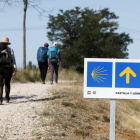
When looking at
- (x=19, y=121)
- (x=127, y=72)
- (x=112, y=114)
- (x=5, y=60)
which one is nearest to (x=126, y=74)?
(x=127, y=72)

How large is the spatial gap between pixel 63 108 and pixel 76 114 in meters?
0.49

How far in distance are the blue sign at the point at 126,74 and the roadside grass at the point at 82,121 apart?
1634mm

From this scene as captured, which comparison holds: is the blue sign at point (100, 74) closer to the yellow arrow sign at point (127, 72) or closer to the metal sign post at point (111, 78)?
the metal sign post at point (111, 78)

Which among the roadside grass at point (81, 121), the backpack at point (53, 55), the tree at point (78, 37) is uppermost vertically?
the tree at point (78, 37)

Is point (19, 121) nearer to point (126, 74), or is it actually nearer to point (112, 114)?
point (112, 114)

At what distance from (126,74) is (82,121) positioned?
8.56ft

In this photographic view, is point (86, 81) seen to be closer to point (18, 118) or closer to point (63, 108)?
point (18, 118)

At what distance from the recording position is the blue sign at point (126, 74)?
3973 mm

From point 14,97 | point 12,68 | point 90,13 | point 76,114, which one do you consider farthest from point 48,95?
point 90,13

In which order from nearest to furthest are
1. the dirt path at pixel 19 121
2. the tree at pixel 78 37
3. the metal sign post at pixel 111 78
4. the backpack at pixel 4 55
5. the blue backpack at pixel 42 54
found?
the metal sign post at pixel 111 78 < the dirt path at pixel 19 121 < the backpack at pixel 4 55 < the blue backpack at pixel 42 54 < the tree at pixel 78 37

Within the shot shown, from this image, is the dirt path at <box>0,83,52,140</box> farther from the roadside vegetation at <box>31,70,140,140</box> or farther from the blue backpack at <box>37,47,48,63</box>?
the blue backpack at <box>37,47,48,63</box>

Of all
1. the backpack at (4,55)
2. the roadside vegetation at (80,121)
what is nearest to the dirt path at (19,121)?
the roadside vegetation at (80,121)

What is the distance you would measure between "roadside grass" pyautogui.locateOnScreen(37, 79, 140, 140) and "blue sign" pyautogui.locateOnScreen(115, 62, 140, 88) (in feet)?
5.36

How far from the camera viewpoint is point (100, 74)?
13.0ft
